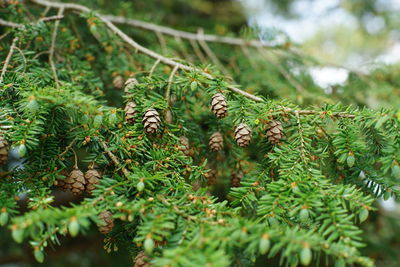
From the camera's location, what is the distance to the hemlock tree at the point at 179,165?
0.91 m

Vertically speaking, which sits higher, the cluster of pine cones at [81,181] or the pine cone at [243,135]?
the pine cone at [243,135]

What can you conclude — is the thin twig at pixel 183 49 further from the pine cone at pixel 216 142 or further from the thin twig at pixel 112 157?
the thin twig at pixel 112 157

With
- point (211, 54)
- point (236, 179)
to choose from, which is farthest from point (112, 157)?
point (211, 54)

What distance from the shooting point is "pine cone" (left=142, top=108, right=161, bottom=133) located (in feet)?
3.93

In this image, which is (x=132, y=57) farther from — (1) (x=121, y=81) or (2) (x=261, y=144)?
(2) (x=261, y=144)

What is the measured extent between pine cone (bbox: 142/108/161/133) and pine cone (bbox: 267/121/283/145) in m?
0.40

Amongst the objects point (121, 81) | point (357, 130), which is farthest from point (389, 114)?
point (121, 81)

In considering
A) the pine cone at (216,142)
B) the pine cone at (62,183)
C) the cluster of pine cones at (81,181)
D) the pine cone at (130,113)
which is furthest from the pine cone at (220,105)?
the pine cone at (62,183)

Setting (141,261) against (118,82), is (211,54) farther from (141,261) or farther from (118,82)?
(141,261)

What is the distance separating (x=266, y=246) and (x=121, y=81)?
1157 millimetres

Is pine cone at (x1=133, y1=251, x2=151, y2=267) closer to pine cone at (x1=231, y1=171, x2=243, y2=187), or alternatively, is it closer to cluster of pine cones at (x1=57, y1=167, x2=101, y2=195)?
cluster of pine cones at (x1=57, y1=167, x2=101, y2=195)

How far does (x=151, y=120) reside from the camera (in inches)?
47.3

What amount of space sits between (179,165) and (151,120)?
190 millimetres

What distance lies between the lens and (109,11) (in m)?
2.52
